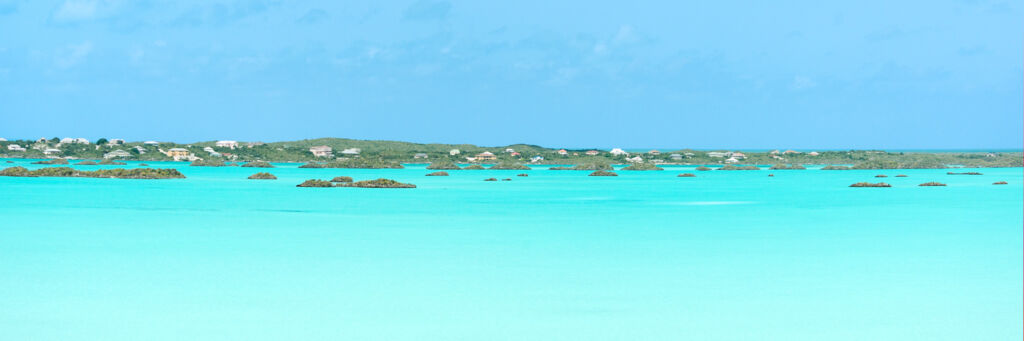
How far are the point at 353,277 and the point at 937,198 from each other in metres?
37.6

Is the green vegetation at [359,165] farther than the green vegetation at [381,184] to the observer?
Yes

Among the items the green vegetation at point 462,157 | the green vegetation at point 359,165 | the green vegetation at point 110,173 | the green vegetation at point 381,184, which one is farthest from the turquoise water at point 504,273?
the green vegetation at point 462,157

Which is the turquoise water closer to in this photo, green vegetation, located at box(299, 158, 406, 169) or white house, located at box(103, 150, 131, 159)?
green vegetation, located at box(299, 158, 406, 169)

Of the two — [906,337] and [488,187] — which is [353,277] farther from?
[488,187]

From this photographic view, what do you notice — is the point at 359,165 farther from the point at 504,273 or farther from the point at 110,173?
the point at 504,273

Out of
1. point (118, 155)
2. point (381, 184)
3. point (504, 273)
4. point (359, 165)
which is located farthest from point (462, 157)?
point (504, 273)

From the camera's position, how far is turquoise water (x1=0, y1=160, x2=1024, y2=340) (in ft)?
43.8

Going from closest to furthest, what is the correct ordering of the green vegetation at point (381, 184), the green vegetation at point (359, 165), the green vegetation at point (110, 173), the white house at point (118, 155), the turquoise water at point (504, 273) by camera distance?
the turquoise water at point (504, 273)
the green vegetation at point (381, 184)
the green vegetation at point (110, 173)
the green vegetation at point (359, 165)
the white house at point (118, 155)

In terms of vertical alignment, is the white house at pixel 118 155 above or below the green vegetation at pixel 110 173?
above

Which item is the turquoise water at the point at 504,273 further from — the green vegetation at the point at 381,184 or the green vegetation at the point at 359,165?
the green vegetation at the point at 359,165

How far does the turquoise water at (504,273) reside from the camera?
43.8 ft

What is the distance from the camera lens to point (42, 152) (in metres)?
125

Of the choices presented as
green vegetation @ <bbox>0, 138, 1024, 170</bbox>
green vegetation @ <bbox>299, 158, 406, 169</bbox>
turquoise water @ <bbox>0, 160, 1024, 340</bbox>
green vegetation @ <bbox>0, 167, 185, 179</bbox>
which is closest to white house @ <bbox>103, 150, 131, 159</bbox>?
green vegetation @ <bbox>0, 138, 1024, 170</bbox>

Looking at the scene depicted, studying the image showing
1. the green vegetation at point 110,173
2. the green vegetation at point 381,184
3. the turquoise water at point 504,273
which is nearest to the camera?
the turquoise water at point 504,273
